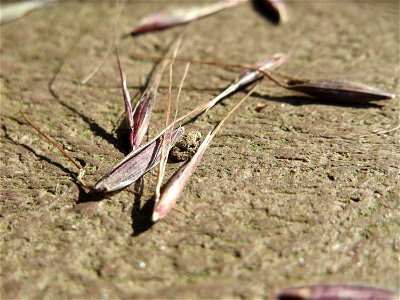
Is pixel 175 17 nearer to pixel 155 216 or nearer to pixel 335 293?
pixel 155 216

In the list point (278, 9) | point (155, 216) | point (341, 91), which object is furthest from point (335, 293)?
point (278, 9)

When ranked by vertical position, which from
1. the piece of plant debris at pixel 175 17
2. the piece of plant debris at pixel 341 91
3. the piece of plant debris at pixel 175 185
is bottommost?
the piece of plant debris at pixel 341 91

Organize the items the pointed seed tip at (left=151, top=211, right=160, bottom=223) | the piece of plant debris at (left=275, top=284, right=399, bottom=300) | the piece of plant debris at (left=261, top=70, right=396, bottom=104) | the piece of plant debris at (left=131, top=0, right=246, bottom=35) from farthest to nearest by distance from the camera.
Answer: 1. the piece of plant debris at (left=131, top=0, right=246, bottom=35)
2. the piece of plant debris at (left=261, top=70, right=396, bottom=104)
3. the pointed seed tip at (left=151, top=211, right=160, bottom=223)
4. the piece of plant debris at (left=275, top=284, right=399, bottom=300)

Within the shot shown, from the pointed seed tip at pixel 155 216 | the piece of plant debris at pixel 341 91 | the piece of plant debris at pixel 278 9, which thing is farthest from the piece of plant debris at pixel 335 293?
the piece of plant debris at pixel 278 9

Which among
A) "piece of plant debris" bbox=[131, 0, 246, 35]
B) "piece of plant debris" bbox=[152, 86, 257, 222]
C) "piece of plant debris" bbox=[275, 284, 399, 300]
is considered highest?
"piece of plant debris" bbox=[131, 0, 246, 35]

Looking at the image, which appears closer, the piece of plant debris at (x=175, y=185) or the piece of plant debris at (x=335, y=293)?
the piece of plant debris at (x=335, y=293)

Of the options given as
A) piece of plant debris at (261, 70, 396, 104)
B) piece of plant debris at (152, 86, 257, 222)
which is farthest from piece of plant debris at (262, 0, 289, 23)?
piece of plant debris at (152, 86, 257, 222)

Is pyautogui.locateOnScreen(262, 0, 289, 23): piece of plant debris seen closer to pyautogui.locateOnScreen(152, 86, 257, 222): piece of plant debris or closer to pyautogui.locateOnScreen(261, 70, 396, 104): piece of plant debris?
pyautogui.locateOnScreen(261, 70, 396, 104): piece of plant debris

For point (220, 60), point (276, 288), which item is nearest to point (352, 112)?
point (220, 60)

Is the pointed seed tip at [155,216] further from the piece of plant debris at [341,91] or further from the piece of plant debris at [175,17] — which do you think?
the piece of plant debris at [175,17]

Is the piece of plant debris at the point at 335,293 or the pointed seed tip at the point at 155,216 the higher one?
the pointed seed tip at the point at 155,216

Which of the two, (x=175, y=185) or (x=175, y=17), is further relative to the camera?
(x=175, y=17)

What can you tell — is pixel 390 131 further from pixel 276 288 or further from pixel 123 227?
pixel 123 227
